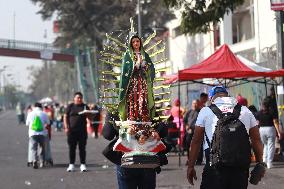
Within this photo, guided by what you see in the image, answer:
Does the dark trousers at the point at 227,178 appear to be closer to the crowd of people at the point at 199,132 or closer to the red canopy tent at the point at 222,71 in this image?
the crowd of people at the point at 199,132

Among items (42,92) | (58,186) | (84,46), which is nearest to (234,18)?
(84,46)

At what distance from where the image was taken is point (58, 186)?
11898mm

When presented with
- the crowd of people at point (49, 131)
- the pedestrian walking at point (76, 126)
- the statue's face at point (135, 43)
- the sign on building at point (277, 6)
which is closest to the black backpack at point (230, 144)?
the statue's face at point (135, 43)

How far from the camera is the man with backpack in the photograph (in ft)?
19.2

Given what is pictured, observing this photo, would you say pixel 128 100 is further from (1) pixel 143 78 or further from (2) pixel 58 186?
(2) pixel 58 186

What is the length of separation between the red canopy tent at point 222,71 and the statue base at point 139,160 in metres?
7.82

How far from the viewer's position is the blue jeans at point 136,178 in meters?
6.01

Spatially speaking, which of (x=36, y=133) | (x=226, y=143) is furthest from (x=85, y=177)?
(x=226, y=143)

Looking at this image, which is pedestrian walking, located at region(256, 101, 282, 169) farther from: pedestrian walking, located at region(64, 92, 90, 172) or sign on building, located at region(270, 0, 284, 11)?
pedestrian walking, located at region(64, 92, 90, 172)

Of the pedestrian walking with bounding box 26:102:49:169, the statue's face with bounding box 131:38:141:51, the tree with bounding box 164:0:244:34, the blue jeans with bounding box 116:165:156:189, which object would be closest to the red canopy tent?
the tree with bounding box 164:0:244:34

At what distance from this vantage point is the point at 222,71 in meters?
14.2

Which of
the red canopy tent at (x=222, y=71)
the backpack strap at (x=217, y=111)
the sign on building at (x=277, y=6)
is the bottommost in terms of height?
the backpack strap at (x=217, y=111)

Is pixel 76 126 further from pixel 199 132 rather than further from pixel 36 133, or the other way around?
pixel 199 132

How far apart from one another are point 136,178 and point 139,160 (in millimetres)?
239
